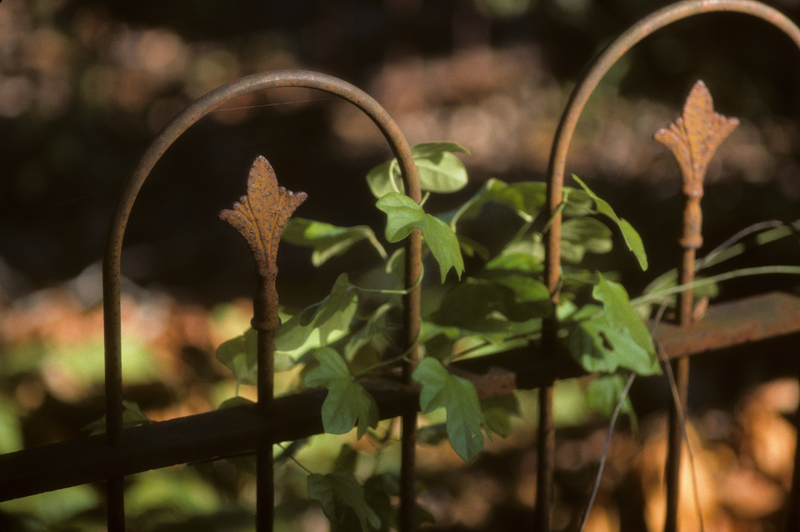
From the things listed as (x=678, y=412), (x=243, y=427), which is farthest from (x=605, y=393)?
(x=243, y=427)

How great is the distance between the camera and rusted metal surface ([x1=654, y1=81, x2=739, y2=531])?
84 cm

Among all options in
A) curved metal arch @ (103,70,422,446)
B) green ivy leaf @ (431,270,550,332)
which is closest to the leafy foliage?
green ivy leaf @ (431,270,550,332)

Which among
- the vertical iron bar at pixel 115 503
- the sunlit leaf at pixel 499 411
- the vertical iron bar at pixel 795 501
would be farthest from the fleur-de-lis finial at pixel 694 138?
the vertical iron bar at pixel 115 503

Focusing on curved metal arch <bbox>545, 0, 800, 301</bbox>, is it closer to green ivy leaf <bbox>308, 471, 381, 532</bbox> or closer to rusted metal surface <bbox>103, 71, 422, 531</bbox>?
rusted metal surface <bbox>103, 71, 422, 531</bbox>

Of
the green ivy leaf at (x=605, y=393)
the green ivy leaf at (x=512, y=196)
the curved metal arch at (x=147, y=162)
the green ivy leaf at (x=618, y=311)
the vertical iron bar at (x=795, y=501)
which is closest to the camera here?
the curved metal arch at (x=147, y=162)

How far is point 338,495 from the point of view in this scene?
66 cm

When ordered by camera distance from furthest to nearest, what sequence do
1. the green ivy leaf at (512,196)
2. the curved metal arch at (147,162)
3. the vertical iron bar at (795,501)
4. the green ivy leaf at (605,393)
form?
the vertical iron bar at (795,501), the green ivy leaf at (605,393), the green ivy leaf at (512,196), the curved metal arch at (147,162)

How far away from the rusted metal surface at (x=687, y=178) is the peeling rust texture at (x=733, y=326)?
0.08ft

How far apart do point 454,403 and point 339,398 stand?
4.9 inches

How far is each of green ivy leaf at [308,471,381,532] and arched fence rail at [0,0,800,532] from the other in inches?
2.3

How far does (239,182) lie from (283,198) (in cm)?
273

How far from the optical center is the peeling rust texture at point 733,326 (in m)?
0.91

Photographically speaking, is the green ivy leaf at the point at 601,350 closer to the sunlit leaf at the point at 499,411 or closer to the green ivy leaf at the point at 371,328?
the sunlit leaf at the point at 499,411

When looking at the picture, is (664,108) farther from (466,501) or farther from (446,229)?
(446,229)
